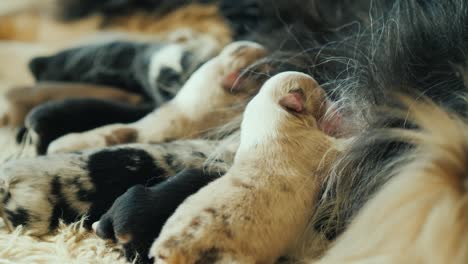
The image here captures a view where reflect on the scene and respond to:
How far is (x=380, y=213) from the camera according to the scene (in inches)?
24.0

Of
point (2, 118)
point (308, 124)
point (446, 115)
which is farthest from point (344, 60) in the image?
point (2, 118)

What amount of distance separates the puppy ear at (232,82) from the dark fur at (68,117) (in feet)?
0.73

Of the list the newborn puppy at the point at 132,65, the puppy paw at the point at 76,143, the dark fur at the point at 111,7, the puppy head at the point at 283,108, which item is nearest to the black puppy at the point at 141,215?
the puppy head at the point at 283,108

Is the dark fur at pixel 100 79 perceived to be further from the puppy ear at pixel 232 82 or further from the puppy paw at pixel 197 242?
the puppy paw at pixel 197 242

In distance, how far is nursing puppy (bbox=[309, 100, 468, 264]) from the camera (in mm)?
552

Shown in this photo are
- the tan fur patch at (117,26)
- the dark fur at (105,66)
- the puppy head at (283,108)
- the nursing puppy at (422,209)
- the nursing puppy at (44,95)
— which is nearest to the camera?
the nursing puppy at (422,209)

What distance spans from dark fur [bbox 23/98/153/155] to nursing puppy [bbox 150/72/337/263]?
0.37m

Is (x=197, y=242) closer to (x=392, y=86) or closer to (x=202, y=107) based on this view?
(x=392, y=86)

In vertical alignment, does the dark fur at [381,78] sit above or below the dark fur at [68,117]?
above

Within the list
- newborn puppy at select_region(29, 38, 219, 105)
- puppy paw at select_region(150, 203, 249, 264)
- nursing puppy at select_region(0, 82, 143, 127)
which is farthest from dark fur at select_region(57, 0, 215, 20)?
puppy paw at select_region(150, 203, 249, 264)

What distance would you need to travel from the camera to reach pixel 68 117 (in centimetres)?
105

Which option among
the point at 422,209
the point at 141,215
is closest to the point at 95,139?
the point at 141,215

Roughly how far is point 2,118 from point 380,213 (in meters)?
0.92

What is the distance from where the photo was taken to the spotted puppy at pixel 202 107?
1.00 metres
